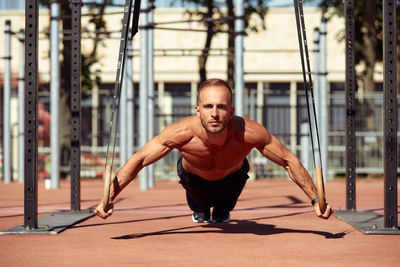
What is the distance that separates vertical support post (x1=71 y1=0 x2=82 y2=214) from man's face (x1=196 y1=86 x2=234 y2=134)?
9.95 ft

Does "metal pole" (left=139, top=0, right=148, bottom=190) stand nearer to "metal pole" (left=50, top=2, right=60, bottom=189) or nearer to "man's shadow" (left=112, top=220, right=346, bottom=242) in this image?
"metal pole" (left=50, top=2, right=60, bottom=189)

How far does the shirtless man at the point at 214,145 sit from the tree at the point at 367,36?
493 inches

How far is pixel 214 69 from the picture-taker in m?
26.0

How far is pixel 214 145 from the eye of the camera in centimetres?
548

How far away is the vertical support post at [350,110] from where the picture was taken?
7949 mm

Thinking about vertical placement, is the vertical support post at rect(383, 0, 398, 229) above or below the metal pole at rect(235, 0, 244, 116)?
below

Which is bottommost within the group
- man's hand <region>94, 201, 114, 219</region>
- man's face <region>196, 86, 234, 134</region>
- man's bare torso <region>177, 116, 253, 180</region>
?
man's hand <region>94, 201, 114, 219</region>

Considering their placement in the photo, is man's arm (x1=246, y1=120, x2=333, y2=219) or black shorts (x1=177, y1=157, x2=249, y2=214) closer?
man's arm (x1=246, y1=120, x2=333, y2=219)

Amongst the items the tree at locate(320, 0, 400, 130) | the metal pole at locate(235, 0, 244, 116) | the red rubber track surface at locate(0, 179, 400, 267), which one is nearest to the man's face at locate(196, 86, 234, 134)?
Result: the red rubber track surface at locate(0, 179, 400, 267)

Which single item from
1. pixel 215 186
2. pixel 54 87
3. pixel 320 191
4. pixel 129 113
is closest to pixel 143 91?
pixel 129 113

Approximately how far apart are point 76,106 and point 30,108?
175 cm

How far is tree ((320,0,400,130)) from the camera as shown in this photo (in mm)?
18250

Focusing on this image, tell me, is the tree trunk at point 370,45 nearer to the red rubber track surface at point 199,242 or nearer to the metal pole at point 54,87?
the metal pole at point 54,87

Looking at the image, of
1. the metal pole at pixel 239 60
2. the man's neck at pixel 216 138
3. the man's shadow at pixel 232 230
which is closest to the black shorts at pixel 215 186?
the man's shadow at pixel 232 230
